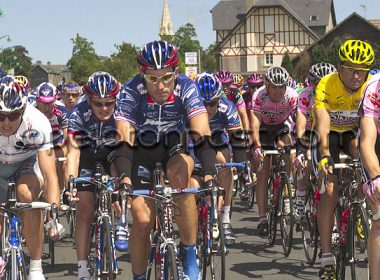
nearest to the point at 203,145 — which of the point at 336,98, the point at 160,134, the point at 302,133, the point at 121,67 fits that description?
the point at 160,134

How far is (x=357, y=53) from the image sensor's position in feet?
20.8

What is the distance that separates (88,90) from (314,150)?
7.30 feet

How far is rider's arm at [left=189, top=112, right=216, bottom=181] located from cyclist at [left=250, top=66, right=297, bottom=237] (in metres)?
3.45

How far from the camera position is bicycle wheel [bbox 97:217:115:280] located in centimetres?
613

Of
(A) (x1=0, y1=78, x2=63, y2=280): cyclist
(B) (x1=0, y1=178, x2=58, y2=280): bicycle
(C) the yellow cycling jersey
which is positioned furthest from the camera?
(C) the yellow cycling jersey

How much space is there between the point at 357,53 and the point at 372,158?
5.30ft

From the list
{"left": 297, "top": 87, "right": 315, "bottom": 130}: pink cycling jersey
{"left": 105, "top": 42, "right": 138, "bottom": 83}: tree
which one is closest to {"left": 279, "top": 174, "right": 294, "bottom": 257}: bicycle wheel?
{"left": 297, "top": 87, "right": 315, "bottom": 130}: pink cycling jersey

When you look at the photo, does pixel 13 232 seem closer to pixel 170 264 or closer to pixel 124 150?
pixel 124 150

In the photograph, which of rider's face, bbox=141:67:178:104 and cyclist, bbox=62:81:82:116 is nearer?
rider's face, bbox=141:67:178:104

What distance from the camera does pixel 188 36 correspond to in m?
133

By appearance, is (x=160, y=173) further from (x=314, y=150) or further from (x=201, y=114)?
(x=314, y=150)

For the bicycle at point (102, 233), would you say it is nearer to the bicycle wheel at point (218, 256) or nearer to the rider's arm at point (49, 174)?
the rider's arm at point (49, 174)

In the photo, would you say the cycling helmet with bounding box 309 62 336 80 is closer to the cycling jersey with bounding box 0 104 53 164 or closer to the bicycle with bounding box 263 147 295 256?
the bicycle with bounding box 263 147 295 256

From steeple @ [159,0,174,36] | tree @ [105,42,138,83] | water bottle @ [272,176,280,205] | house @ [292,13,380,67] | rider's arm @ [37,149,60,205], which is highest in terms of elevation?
steeple @ [159,0,174,36]
